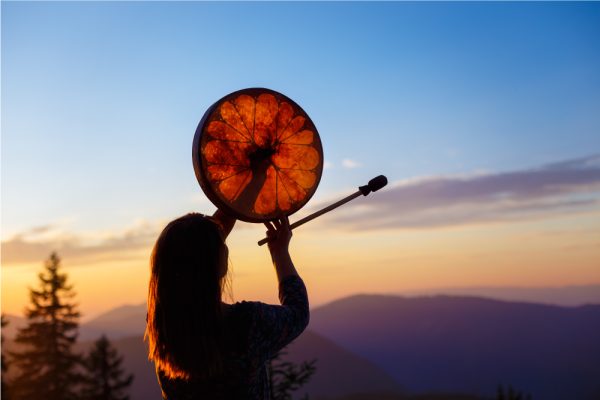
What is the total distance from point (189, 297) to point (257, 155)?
4.22 feet

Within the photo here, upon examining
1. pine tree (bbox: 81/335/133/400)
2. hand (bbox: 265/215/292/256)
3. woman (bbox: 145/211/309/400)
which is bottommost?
woman (bbox: 145/211/309/400)

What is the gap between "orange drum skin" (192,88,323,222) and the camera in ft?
11.7

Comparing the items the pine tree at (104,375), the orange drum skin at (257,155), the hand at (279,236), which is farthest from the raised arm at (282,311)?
the pine tree at (104,375)

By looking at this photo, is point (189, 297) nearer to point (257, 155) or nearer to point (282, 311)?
point (282, 311)

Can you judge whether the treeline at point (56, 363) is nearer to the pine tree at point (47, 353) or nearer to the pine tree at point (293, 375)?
the pine tree at point (47, 353)

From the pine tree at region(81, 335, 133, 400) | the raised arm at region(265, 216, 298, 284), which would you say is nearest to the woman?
the raised arm at region(265, 216, 298, 284)

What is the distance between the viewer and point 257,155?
3.81 m

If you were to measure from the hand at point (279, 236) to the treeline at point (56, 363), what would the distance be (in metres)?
34.3

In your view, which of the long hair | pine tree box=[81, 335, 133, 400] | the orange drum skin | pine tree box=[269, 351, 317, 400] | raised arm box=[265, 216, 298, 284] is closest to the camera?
the long hair

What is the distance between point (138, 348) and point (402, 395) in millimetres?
32515

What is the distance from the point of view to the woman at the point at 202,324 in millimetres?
2725

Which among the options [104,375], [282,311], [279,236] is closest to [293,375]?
[279,236]

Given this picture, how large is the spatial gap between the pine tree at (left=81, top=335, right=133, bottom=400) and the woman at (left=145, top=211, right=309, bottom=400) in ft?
113

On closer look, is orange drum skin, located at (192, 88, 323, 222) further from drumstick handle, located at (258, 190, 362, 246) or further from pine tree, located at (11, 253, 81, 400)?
pine tree, located at (11, 253, 81, 400)
